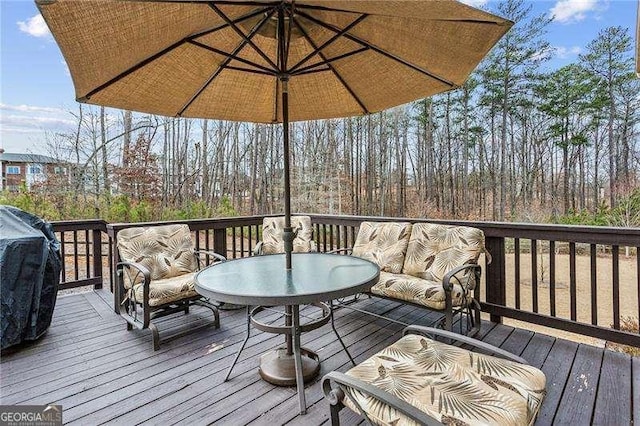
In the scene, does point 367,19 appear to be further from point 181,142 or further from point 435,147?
point 435,147

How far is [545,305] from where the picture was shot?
7102 mm

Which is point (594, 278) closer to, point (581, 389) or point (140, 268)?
point (581, 389)

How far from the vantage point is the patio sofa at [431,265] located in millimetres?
2842

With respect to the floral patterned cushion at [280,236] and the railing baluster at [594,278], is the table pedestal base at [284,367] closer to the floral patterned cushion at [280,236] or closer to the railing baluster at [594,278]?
the floral patterned cushion at [280,236]

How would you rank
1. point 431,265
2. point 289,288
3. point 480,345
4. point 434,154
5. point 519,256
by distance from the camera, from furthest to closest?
1. point 434,154
2. point 519,256
3. point 431,265
4. point 289,288
5. point 480,345

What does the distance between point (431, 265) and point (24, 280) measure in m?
3.65

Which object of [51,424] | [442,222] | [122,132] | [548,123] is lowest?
[51,424]

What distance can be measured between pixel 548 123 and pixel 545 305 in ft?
27.8

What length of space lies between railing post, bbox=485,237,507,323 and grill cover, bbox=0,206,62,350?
426cm

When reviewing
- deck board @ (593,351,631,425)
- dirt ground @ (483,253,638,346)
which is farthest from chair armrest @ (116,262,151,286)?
dirt ground @ (483,253,638,346)

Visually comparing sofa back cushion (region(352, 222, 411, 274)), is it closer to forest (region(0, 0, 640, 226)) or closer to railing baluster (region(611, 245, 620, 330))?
railing baluster (region(611, 245, 620, 330))

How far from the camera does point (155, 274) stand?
3273 millimetres

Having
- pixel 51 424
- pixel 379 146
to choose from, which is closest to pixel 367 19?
pixel 51 424

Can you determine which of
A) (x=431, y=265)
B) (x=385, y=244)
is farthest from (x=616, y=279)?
(x=385, y=244)
